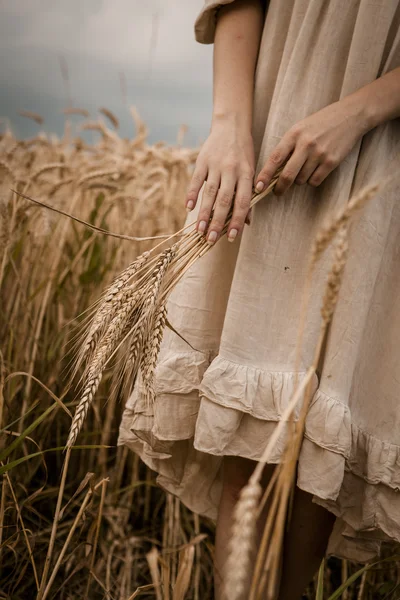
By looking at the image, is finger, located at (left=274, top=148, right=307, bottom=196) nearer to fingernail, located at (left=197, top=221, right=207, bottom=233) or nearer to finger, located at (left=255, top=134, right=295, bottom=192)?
finger, located at (left=255, top=134, right=295, bottom=192)

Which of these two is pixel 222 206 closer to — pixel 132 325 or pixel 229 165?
pixel 229 165

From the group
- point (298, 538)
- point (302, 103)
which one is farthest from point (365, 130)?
point (298, 538)

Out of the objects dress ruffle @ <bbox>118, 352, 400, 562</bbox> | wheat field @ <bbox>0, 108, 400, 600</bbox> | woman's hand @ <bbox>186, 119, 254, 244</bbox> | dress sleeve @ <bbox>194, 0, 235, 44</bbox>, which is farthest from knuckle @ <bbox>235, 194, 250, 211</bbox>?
wheat field @ <bbox>0, 108, 400, 600</bbox>

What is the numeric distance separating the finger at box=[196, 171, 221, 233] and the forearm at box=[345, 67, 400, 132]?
7.9 inches

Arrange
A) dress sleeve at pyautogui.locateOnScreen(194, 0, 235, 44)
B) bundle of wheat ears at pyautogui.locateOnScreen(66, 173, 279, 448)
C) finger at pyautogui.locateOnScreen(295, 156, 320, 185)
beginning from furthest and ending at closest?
1. dress sleeve at pyautogui.locateOnScreen(194, 0, 235, 44)
2. finger at pyautogui.locateOnScreen(295, 156, 320, 185)
3. bundle of wheat ears at pyautogui.locateOnScreen(66, 173, 279, 448)

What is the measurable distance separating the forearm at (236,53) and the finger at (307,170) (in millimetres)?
135

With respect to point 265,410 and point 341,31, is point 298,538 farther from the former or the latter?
point 341,31

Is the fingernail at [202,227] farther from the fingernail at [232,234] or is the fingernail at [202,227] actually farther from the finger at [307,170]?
the finger at [307,170]

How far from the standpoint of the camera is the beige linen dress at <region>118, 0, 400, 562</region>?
0.65 m

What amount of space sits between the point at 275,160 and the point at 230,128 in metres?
0.10

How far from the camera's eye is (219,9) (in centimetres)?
76

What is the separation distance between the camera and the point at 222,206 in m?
0.63

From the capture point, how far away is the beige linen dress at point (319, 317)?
25.7 inches

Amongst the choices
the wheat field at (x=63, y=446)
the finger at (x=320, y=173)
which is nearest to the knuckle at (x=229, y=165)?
the finger at (x=320, y=173)
